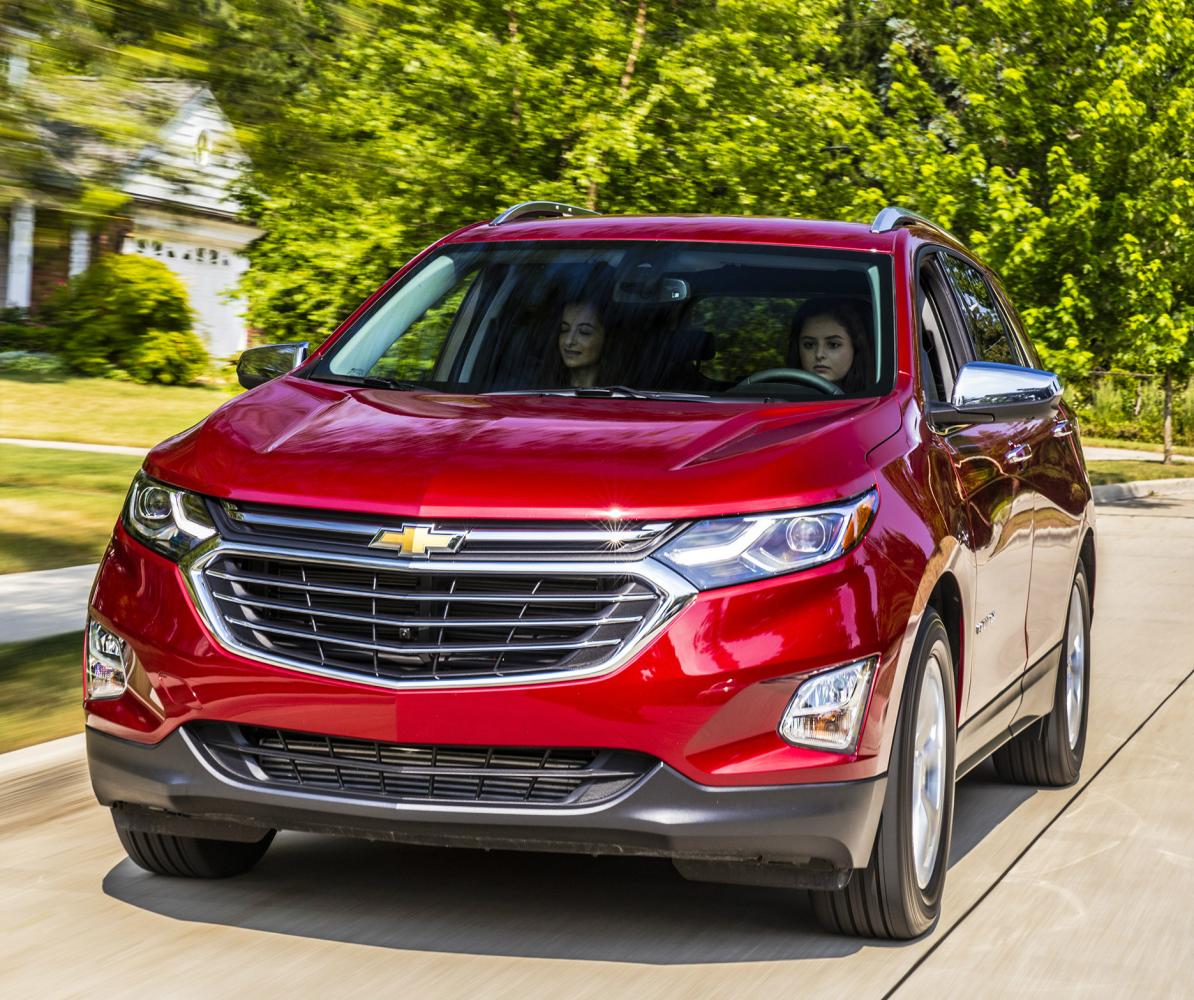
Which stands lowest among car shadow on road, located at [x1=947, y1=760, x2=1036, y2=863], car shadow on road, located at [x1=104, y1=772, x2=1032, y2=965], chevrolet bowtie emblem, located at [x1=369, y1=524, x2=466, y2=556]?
car shadow on road, located at [x1=947, y1=760, x2=1036, y2=863]

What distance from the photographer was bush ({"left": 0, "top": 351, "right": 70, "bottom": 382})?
30562 millimetres

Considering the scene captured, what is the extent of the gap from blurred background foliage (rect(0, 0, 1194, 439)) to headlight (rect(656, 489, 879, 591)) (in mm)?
3157

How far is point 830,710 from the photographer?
441 cm

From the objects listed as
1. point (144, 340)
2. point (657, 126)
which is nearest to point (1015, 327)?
point (657, 126)

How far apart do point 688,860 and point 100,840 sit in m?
2.27

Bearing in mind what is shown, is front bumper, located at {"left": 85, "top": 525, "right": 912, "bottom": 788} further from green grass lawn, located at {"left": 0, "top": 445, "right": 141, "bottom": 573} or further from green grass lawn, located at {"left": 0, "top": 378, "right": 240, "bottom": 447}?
green grass lawn, located at {"left": 0, "top": 378, "right": 240, "bottom": 447}

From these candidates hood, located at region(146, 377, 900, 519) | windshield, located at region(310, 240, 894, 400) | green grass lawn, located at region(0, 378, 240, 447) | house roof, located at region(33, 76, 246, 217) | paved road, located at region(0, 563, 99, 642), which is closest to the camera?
hood, located at region(146, 377, 900, 519)

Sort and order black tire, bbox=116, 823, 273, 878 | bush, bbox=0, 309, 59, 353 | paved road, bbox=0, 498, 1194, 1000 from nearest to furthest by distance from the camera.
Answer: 1. paved road, bbox=0, 498, 1194, 1000
2. black tire, bbox=116, 823, 273, 878
3. bush, bbox=0, 309, 59, 353

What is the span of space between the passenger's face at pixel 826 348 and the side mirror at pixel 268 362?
1540 mm

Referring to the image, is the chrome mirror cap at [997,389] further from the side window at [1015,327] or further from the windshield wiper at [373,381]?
the side window at [1015,327]

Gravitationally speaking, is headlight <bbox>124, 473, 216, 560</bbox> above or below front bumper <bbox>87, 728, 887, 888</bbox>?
above

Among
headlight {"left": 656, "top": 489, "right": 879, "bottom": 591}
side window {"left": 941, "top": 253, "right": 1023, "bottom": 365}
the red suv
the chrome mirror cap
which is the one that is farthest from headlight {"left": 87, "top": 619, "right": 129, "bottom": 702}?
side window {"left": 941, "top": 253, "right": 1023, "bottom": 365}

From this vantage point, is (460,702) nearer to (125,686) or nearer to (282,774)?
(282,774)

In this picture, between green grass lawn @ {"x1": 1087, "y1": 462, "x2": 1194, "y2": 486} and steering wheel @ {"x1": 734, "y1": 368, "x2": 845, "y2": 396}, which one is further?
green grass lawn @ {"x1": 1087, "y1": 462, "x2": 1194, "y2": 486}
